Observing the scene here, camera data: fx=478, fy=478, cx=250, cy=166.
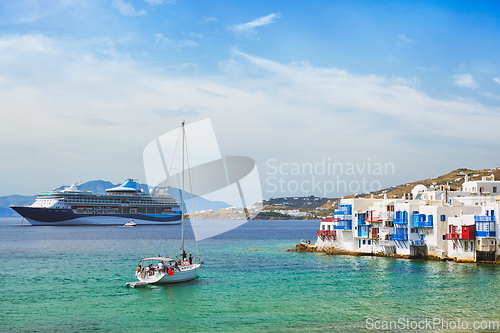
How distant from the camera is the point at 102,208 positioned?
495 feet

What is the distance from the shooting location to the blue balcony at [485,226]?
45.8 metres

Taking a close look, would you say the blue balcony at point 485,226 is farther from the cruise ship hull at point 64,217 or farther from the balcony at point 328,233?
the cruise ship hull at point 64,217

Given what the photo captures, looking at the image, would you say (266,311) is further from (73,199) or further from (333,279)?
(73,199)

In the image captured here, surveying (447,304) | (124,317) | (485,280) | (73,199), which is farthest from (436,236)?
(73,199)

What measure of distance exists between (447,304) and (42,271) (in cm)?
3627

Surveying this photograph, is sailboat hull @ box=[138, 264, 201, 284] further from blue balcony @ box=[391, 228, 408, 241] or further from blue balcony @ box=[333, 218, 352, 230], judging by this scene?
blue balcony @ box=[333, 218, 352, 230]

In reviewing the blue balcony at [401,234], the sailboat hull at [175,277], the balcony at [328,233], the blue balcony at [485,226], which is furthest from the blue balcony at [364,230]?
the sailboat hull at [175,277]

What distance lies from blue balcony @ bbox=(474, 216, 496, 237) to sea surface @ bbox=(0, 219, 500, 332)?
3279 mm

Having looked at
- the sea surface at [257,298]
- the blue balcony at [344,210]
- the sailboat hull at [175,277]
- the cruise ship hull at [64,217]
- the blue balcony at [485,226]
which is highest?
the blue balcony at [344,210]

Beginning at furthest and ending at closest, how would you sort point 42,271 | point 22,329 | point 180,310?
point 42,271 → point 180,310 → point 22,329

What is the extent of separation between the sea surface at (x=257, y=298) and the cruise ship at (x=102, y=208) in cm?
9611

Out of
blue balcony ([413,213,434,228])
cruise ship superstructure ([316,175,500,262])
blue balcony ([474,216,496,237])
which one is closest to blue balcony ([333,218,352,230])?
cruise ship superstructure ([316,175,500,262])

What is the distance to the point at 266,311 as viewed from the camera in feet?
94.9

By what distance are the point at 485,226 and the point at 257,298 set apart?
26.0 meters
